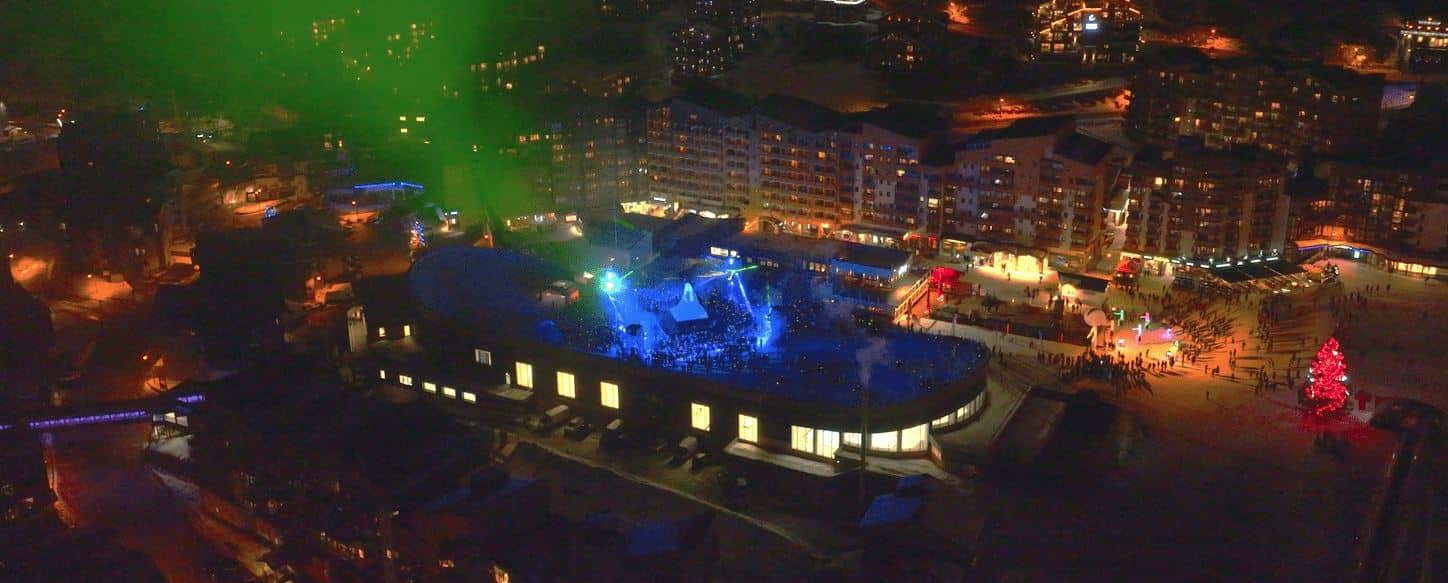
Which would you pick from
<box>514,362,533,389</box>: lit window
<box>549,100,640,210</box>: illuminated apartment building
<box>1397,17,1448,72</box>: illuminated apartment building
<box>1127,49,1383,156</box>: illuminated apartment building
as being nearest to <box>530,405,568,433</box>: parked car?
<box>514,362,533,389</box>: lit window

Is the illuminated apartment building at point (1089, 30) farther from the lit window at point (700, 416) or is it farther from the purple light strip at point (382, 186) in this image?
the lit window at point (700, 416)

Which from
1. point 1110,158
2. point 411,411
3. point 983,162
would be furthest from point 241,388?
point 1110,158

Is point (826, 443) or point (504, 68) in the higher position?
point (504, 68)

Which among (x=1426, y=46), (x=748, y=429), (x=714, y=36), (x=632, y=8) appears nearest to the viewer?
(x=748, y=429)

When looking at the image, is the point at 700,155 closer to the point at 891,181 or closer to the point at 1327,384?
the point at 891,181

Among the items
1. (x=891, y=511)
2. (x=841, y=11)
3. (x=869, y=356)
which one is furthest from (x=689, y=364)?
(x=841, y=11)

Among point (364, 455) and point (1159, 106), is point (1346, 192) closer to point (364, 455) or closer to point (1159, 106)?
point (1159, 106)

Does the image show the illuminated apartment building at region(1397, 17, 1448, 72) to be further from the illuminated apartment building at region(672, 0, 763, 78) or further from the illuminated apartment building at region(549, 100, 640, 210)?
the illuminated apartment building at region(549, 100, 640, 210)
